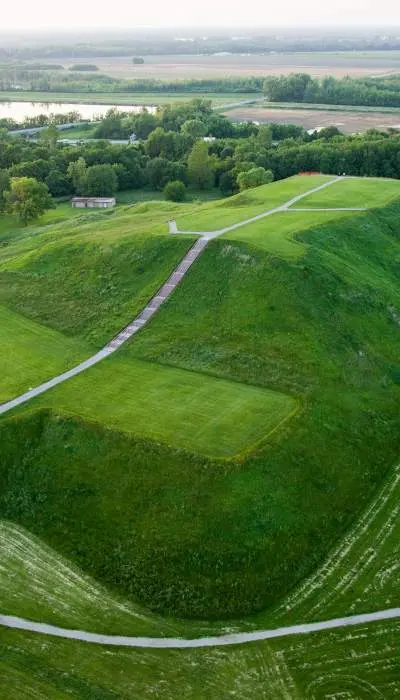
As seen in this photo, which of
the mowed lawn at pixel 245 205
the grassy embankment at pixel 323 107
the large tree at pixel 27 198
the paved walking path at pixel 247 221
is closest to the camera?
the paved walking path at pixel 247 221

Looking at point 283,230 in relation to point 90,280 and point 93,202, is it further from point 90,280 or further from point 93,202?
point 93,202

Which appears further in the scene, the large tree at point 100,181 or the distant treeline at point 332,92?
the distant treeline at point 332,92

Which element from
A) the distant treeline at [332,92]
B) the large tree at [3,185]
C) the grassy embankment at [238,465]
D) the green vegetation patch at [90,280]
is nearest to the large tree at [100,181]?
the large tree at [3,185]

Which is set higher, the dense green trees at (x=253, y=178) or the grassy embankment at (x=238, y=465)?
the dense green trees at (x=253, y=178)

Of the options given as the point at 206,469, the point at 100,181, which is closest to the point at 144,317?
the point at 206,469

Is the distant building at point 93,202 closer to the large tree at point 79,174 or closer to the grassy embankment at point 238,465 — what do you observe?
the large tree at point 79,174

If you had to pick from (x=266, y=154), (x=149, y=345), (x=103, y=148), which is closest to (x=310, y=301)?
(x=149, y=345)

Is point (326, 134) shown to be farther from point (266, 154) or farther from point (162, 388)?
point (162, 388)
